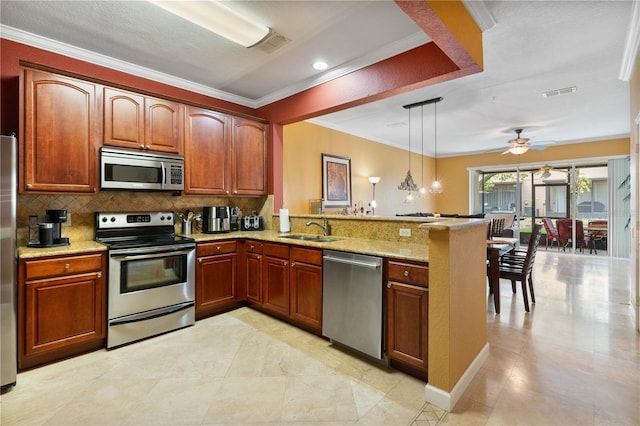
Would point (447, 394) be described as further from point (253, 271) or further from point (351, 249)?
point (253, 271)

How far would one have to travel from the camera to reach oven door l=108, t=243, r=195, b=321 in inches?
104

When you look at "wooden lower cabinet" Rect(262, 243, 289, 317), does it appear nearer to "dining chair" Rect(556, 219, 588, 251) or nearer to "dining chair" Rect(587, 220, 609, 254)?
"dining chair" Rect(556, 219, 588, 251)

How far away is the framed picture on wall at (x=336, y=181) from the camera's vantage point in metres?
5.62

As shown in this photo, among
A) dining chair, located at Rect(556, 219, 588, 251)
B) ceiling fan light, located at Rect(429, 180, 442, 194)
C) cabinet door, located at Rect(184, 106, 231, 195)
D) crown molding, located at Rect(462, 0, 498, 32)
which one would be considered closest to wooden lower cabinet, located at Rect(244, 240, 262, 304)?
cabinet door, located at Rect(184, 106, 231, 195)

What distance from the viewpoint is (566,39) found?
279cm

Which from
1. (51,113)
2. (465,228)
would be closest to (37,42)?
(51,113)

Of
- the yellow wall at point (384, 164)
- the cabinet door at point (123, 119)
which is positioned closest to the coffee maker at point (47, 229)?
the cabinet door at point (123, 119)

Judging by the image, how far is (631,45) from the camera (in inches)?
110

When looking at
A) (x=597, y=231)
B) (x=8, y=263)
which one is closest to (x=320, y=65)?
(x=8, y=263)

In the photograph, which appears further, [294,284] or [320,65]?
[320,65]

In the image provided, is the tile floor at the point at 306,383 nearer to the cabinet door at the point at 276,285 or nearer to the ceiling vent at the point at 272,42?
the cabinet door at the point at 276,285

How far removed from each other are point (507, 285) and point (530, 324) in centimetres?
173

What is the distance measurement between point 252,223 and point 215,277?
0.99m

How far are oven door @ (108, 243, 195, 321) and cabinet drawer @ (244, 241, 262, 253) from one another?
60cm
